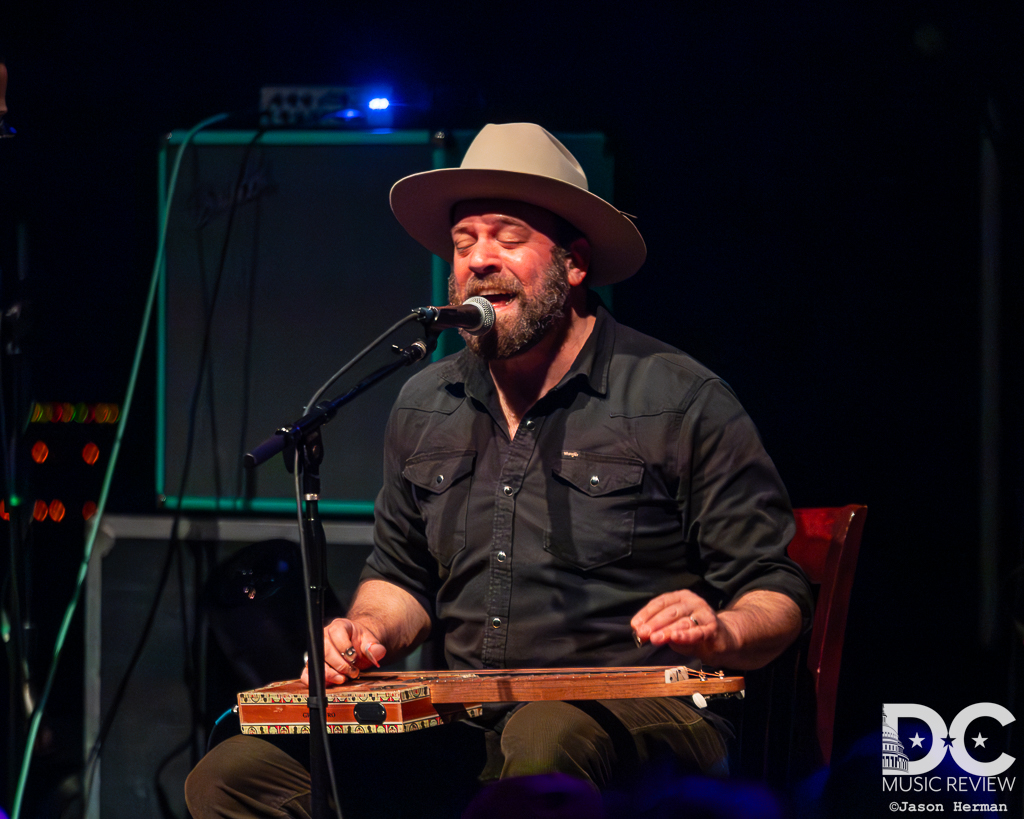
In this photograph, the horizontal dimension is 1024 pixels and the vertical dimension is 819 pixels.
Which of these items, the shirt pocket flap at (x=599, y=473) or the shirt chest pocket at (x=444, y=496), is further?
the shirt chest pocket at (x=444, y=496)

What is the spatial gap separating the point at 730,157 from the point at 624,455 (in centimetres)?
120

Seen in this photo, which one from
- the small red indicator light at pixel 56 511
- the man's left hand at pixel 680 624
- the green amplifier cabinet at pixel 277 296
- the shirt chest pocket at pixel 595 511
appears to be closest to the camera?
the man's left hand at pixel 680 624

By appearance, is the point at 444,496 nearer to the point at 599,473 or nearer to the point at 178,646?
the point at 599,473

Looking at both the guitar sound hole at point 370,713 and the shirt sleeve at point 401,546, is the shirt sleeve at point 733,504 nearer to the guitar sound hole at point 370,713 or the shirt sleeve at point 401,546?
the shirt sleeve at point 401,546

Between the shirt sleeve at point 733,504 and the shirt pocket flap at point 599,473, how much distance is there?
0.35ft

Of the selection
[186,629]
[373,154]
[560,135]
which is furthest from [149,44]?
[186,629]

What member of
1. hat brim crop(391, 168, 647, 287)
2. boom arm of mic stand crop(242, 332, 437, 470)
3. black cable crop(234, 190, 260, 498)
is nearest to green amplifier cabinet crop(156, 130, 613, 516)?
black cable crop(234, 190, 260, 498)

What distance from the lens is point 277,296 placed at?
9.47ft

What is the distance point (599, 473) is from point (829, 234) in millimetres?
1220

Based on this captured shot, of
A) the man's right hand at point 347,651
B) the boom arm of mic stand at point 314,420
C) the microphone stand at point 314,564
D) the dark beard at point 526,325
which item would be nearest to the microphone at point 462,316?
the boom arm of mic stand at point 314,420

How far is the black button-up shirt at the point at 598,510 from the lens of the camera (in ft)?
7.30

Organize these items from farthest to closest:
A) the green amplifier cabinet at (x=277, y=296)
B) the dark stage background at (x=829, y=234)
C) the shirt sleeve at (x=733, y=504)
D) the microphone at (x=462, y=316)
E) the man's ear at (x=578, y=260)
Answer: the dark stage background at (x=829, y=234)
the green amplifier cabinet at (x=277, y=296)
the man's ear at (x=578, y=260)
the shirt sleeve at (x=733, y=504)
the microphone at (x=462, y=316)

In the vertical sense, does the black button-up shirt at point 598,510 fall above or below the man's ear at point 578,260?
below

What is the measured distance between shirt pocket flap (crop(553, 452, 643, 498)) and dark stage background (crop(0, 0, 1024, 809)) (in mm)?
860
